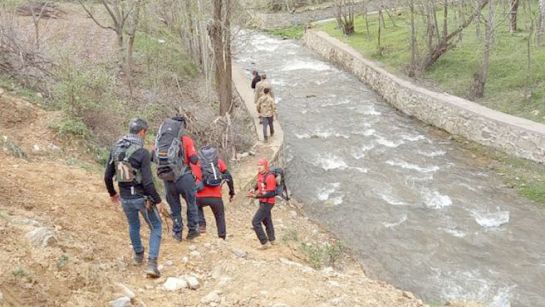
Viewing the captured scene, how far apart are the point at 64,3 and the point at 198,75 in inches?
461

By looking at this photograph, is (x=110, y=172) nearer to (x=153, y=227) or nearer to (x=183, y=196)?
(x=153, y=227)

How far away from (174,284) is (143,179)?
1.25 meters

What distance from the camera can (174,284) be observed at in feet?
19.6

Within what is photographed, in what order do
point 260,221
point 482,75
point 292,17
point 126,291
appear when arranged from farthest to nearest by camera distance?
point 292,17, point 482,75, point 260,221, point 126,291

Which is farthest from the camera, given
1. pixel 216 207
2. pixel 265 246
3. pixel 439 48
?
pixel 439 48

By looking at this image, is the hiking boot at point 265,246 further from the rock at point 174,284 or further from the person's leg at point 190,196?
the rock at point 174,284

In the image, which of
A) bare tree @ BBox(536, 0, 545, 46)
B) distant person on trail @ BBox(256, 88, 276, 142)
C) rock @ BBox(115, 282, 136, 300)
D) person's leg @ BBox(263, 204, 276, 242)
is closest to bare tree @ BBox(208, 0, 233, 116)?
distant person on trail @ BBox(256, 88, 276, 142)

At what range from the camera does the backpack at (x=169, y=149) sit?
6.65 metres

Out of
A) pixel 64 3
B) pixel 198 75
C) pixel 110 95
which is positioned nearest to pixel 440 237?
pixel 110 95

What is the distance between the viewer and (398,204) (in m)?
12.1

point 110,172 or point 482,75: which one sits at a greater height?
point 110,172

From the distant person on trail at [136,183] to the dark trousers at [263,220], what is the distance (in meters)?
2.25

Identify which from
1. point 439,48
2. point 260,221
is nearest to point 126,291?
point 260,221

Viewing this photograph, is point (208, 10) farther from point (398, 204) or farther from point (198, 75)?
point (398, 204)
